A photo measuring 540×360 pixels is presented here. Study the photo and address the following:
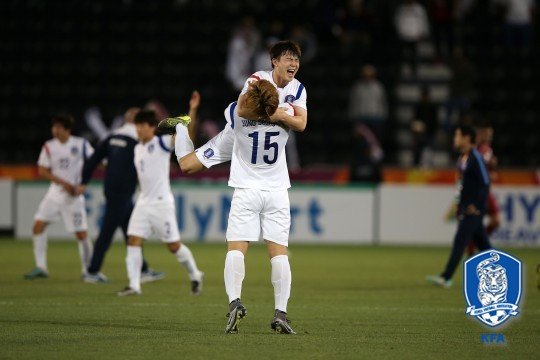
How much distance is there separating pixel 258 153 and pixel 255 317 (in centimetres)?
217

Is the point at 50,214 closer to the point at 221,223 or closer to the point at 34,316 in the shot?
the point at 34,316

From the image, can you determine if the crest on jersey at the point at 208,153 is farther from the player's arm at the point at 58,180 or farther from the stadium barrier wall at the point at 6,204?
the stadium barrier wall at the point at 6,204

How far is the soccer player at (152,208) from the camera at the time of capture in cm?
1336

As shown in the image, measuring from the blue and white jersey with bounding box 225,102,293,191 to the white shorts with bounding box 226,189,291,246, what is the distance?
74mm

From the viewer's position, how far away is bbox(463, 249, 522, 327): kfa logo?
918 centimetres

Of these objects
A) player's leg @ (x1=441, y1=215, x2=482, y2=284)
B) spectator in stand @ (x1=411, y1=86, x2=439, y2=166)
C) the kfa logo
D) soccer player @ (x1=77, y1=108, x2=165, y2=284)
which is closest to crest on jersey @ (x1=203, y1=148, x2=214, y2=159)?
the kfa logo

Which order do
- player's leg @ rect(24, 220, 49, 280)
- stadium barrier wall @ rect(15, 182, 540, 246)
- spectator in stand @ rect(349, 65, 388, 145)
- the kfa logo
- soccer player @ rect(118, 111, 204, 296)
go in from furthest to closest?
spectator in stand @ rect(349, 65, 388, 145), stadium barrier wall @ rect(15, 182, 540, 246), player's leg @ rect(24, 220, 49, 280), soccer player @ rect(118, 111, 204, 296), the kfa logo

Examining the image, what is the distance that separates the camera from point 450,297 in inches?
532

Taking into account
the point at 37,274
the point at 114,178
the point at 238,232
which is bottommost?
the point at 37,274

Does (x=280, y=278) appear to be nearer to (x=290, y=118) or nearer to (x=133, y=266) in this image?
(x=290, y=118)

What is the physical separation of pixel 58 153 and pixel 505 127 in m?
13.3

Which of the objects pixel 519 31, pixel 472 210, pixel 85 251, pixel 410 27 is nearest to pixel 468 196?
pixel 472 210

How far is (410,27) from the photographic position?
1009 inches

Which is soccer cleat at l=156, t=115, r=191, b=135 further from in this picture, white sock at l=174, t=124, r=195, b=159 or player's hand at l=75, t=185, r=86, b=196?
player's hand at l=75, t=185, r=86, b=196
